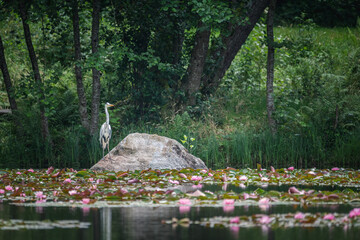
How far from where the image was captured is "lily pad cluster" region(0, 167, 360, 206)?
5887mm

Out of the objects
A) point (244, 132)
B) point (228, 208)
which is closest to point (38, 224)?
point (228, 208)

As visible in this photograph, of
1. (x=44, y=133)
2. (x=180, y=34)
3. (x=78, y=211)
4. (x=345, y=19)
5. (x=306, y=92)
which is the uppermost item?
(x=345, y=19)

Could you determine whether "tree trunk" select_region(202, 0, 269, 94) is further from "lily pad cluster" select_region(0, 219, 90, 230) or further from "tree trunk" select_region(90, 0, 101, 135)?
"lily pad cluster" select_region(0, 219, 90, 230)

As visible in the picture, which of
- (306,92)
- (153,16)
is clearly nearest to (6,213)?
(153,16)

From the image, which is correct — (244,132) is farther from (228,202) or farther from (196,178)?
(228,202)

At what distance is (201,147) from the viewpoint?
41.5ft

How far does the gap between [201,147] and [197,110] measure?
2.19 meters

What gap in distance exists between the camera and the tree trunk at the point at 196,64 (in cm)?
1449

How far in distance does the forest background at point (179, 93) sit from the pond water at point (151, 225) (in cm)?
641

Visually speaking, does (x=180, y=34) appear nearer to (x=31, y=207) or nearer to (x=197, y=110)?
(x=197, y=110)

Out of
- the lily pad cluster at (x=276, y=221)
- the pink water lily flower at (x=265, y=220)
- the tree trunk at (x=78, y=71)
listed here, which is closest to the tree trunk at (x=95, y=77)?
the tree trunk at (x=78, y=71)

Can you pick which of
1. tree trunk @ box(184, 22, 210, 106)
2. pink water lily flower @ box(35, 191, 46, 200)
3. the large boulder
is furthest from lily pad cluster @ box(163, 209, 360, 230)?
tree trunk @ box(184, 22, 210, 106)

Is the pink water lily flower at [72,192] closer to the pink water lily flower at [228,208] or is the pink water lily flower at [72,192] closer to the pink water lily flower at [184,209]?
the pink water lily flower at [184,209]

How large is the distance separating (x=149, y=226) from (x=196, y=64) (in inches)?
419
